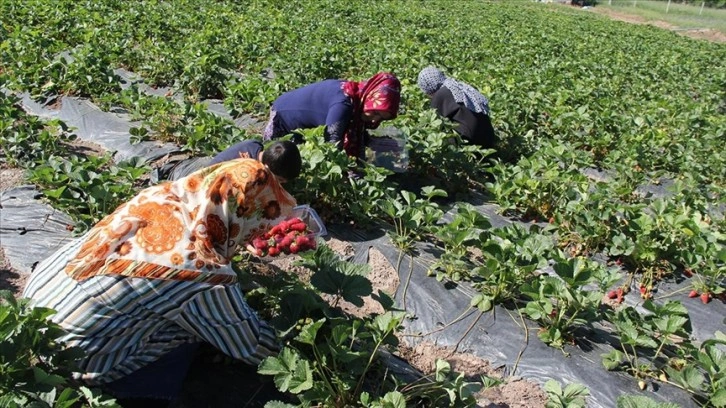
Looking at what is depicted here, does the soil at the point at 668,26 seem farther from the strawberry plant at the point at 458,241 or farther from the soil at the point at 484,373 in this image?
the soil at the point at 484,373

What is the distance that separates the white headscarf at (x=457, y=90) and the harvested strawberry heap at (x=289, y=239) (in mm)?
2987

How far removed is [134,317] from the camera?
7.83ft

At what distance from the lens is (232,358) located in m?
2.77

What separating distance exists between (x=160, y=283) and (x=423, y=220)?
231 cm

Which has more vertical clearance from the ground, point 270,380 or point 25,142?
point 25,142

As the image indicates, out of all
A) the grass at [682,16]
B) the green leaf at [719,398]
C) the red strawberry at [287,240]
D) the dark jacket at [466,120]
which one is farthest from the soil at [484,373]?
the grass at [682,16]

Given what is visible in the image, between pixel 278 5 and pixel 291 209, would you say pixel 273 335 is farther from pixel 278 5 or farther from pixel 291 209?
pixel 278 5

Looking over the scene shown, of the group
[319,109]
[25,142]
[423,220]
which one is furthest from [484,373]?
[25,142]

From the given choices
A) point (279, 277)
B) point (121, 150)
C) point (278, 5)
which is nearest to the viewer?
point (279, 277)

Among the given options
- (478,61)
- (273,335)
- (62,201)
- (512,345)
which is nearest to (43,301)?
(273,335)

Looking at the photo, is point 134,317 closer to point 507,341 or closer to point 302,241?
point 302,241

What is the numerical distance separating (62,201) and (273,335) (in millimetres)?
1979

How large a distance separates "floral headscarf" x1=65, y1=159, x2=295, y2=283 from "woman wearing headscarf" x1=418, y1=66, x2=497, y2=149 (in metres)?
3.53

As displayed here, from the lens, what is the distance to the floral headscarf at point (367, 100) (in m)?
4.55
